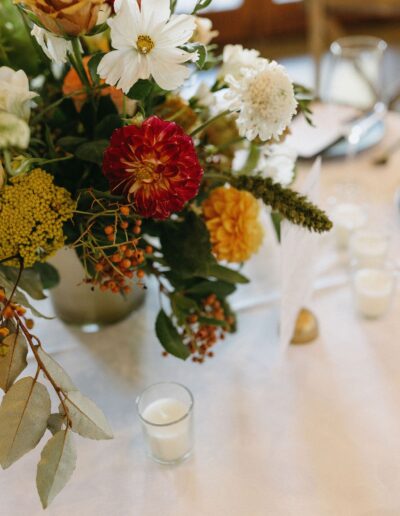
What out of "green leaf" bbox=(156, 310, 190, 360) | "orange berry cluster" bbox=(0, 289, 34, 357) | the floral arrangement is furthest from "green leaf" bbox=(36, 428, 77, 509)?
"green leaf" bbox=(156, 310, 190, 360)

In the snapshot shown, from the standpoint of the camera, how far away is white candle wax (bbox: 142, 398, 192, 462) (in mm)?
717

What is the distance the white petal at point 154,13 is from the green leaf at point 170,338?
1.20 ft

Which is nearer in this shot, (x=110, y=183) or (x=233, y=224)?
(x=110, y=183)

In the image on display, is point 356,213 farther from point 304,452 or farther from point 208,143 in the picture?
point 304,452

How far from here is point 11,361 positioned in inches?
24.9

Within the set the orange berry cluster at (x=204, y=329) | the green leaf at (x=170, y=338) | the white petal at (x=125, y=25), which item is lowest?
the orange berry cluster at (x=204, y=329)

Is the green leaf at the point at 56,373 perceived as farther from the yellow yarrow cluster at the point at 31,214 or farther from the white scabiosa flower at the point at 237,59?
the white scabiosa flower at the point at 237,59

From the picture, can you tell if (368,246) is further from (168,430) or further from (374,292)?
(168,430)

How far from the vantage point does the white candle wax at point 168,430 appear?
2.35 feet

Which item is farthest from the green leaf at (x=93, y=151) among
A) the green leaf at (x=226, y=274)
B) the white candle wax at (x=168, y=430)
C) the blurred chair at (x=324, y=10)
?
the blurred chair at (x=324, y=10)

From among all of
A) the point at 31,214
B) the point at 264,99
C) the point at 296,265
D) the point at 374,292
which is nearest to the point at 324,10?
the point at 374,292

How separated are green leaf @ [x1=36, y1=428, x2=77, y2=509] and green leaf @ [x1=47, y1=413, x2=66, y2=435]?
0.06 feet

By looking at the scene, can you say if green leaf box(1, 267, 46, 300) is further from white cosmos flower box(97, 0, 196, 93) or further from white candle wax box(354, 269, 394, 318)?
white candle wax box(354, 269, 394, 318)

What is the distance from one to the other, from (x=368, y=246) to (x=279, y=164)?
1.03ft
